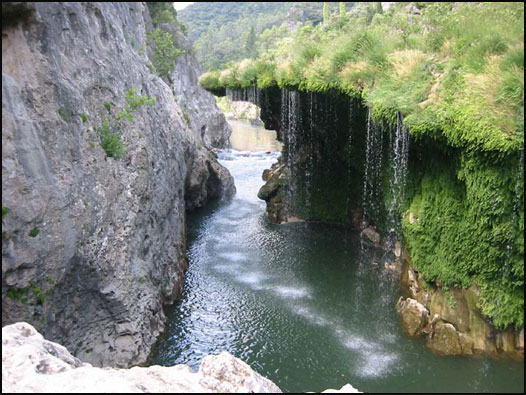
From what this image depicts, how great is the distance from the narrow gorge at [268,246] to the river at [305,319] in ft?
0.22

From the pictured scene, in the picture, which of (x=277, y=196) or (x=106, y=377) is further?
(x=277, y=196)

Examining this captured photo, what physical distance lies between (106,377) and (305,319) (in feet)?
32.2

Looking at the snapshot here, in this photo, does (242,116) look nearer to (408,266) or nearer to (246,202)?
(246,202)

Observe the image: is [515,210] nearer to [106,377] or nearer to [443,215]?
[443,215]

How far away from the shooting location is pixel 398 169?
16344mm

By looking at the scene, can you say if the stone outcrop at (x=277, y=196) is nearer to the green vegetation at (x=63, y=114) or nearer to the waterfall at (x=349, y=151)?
the waterfall at (x=349, y=151)

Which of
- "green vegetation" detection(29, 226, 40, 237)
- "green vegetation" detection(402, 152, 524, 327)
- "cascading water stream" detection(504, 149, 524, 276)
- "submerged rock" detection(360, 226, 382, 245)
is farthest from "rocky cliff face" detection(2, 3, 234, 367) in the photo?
"cascading water stream" detection(504, 149, 524, 276)

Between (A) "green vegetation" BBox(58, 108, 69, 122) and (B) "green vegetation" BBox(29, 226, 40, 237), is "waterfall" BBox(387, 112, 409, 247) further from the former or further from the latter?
(B) "green vegetation" BBox(29, 226, 40, 237)

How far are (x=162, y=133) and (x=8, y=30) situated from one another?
8.05 meters

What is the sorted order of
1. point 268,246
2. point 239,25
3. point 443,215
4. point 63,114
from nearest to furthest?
point 63,114 < point 443,215 < point 268,246 < point 239,25

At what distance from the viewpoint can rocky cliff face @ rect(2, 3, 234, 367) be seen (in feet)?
32.9

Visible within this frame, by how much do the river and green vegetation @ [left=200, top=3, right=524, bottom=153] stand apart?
588 centimetres

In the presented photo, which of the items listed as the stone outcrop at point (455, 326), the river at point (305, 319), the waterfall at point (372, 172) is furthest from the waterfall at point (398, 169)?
the stone outcrop at point (455, 326)

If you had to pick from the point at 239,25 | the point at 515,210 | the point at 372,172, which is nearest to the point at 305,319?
the point at 515,210
